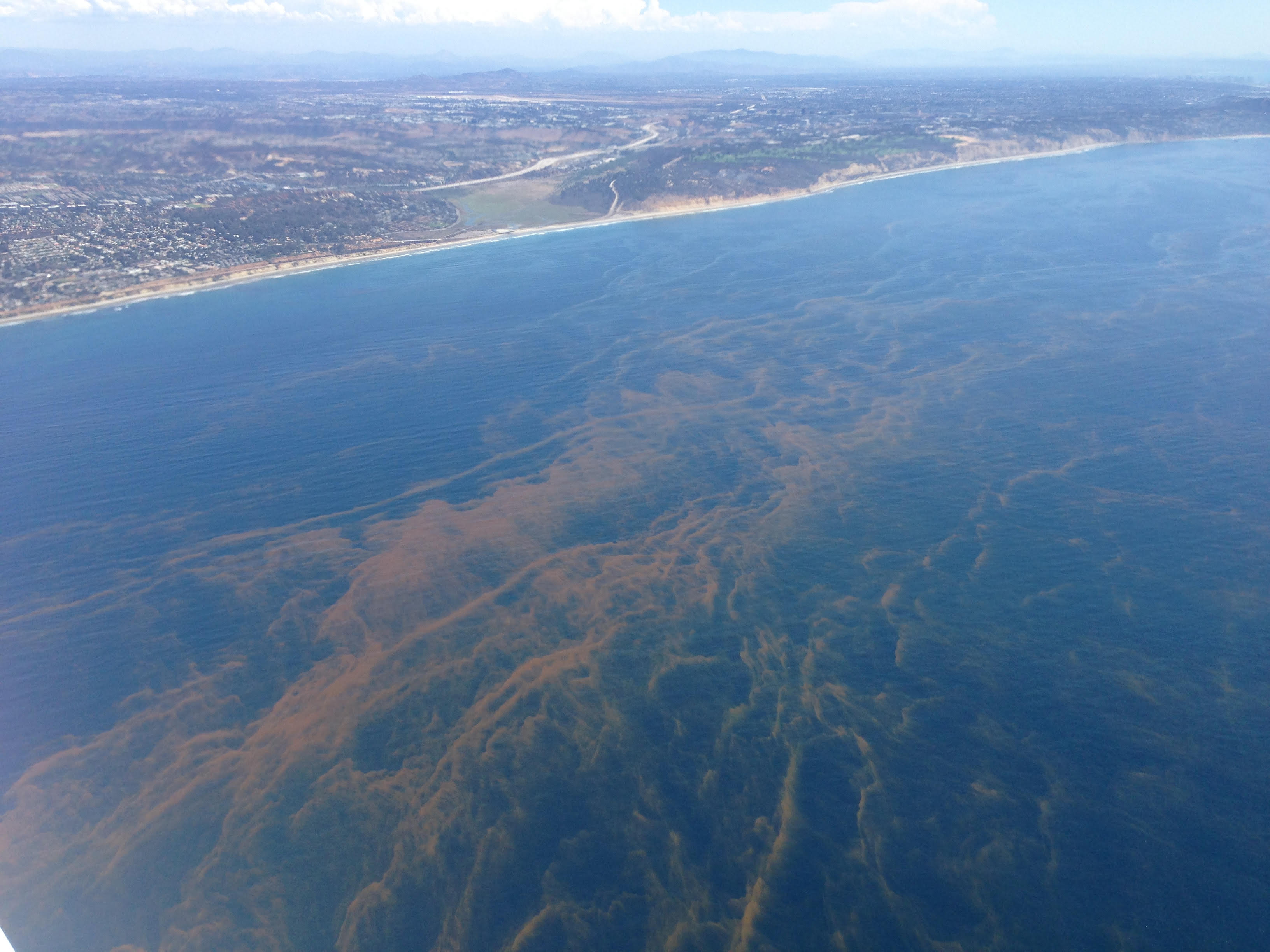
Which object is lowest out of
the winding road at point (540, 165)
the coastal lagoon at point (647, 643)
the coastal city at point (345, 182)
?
the winding road at point (540, 165)

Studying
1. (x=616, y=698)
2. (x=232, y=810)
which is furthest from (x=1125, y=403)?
A: (x=232, y=810)

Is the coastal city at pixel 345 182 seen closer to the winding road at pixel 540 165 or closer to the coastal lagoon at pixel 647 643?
the winding road at pixel 540 165

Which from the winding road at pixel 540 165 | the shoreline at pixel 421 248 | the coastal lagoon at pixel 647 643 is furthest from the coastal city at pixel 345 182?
the coastal lagoon at pixel 647 643

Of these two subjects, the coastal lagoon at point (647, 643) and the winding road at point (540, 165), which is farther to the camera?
the winding road at point (540, 165)

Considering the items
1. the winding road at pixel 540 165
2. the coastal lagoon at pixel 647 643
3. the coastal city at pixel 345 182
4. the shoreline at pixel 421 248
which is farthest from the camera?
the winding road at pixel 540 165

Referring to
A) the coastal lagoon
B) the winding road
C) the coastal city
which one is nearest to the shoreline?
the coastal city

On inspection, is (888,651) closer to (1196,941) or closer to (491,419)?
(1196,941)
